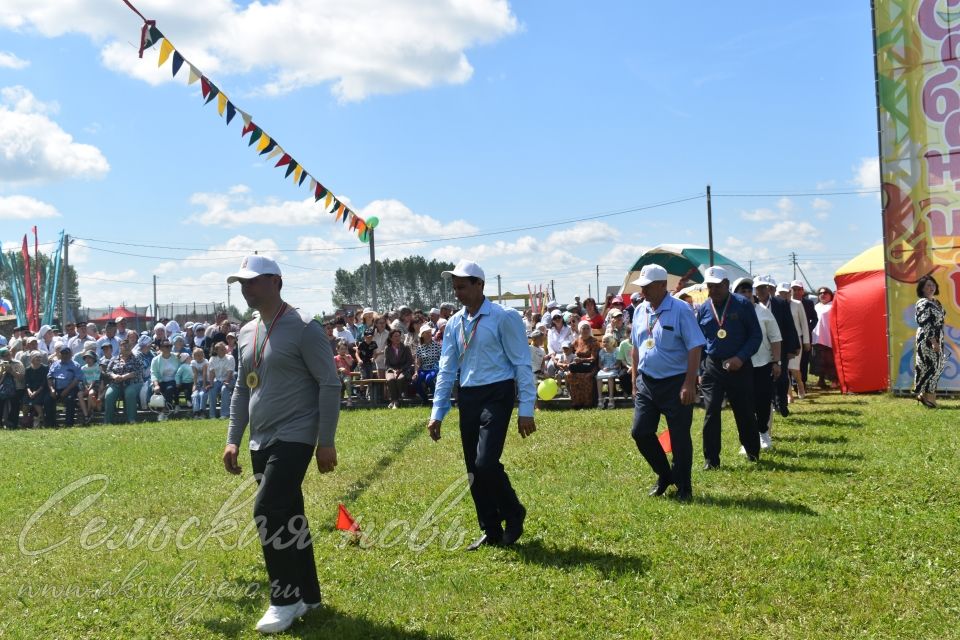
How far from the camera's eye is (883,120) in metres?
15.6

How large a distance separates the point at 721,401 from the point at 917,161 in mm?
8475

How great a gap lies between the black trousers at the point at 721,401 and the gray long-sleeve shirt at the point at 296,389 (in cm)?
508

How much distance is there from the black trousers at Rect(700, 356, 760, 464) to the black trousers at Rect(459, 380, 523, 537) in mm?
3310

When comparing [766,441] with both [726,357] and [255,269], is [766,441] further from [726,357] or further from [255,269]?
[255,269]

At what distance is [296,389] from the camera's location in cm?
511

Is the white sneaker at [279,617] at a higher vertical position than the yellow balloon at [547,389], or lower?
lower

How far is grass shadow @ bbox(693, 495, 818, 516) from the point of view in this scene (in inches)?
280

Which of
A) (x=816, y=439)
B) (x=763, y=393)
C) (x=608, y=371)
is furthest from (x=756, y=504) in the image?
(x=608, y=371)

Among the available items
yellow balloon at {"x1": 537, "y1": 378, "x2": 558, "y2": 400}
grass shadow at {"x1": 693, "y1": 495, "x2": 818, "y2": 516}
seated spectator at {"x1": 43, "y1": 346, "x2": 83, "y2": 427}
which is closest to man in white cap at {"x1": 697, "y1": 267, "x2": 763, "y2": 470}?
grass shadow at {"x1": 693, "y1": 495, "x2": 818, "y2": 516}

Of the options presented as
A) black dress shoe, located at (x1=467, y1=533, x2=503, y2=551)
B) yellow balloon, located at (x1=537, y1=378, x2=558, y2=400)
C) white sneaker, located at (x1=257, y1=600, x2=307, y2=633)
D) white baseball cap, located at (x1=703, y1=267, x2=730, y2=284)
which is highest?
white baseball cap, located at (x1=703, y1=267, x2=730, y2=284)

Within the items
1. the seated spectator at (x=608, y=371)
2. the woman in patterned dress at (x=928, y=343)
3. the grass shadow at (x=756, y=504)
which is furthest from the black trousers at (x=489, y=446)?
the woman in patterned dress at (x=928, y=343)

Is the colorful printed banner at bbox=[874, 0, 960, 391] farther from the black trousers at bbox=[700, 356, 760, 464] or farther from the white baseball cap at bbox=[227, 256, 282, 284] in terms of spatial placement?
the white baseball cap at bbox=[227, 256, 282, 284]

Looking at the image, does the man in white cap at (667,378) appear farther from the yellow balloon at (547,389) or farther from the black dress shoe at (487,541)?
the yellow balloon at (547,389)

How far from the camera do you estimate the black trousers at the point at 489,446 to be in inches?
246
